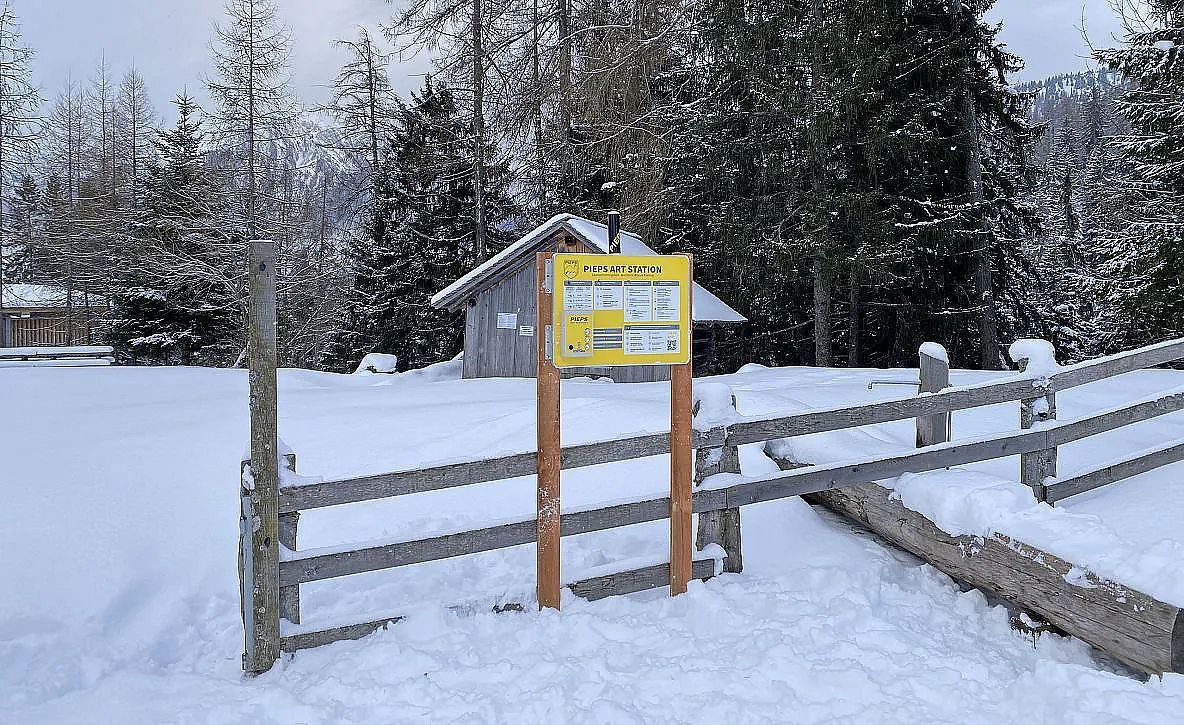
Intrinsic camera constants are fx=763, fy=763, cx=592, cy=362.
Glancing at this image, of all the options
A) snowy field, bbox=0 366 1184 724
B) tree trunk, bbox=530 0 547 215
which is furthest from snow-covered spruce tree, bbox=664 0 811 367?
snowy field, bbox=0 366 1184 724

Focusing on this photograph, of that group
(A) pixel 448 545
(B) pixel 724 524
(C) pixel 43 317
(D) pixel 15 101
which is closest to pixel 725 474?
(B) pixel 724 524

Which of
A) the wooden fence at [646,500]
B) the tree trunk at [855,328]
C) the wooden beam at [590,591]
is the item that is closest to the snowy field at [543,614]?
the wooden beam at [590,591]

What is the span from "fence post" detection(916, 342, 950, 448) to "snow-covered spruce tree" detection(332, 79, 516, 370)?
2084cm

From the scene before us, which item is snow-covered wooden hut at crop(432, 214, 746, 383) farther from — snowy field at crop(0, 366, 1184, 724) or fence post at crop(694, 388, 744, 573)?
fence post at crop(694, 388, 744, 573)

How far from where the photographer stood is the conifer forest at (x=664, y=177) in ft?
58.2

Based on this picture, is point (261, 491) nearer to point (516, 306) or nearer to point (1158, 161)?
point (516, 306)

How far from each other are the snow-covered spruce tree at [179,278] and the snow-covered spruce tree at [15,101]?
527 cm

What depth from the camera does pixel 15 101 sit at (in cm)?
2917

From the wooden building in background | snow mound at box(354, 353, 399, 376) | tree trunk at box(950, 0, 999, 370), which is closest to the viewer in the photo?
tree trunk at box(950, 0, 999, 370)

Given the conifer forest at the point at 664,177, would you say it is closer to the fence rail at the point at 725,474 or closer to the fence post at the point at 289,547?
the fence rail at the point at 725,474

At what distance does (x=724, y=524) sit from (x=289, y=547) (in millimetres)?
2682

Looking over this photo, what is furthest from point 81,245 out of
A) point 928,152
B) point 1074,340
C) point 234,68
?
point 1074,340

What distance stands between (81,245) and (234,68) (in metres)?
10.8

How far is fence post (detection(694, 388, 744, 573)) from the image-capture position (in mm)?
4973
